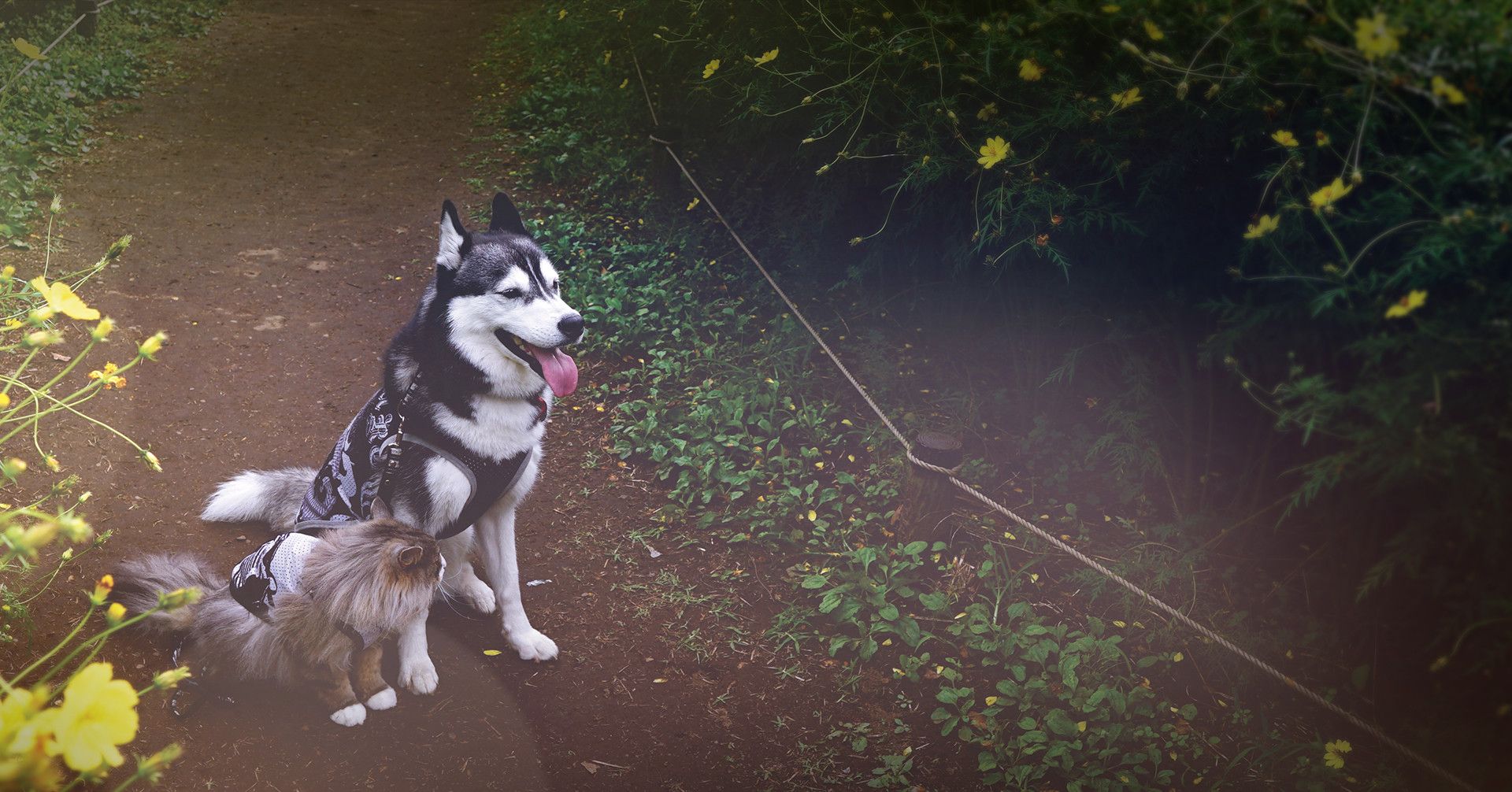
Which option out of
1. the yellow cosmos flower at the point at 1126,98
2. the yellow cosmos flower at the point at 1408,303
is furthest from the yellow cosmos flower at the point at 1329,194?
the yellow cosmos flower at the point at 1126,98

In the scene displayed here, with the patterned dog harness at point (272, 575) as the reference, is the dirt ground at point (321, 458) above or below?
below

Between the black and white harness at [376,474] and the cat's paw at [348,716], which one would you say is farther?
the cat's paw at [348,716]

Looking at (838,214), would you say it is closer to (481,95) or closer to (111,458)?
(111,458)

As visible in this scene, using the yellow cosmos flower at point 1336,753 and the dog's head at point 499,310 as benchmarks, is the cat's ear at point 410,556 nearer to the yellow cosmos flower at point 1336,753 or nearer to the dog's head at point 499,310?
the dog's head at point 499,310

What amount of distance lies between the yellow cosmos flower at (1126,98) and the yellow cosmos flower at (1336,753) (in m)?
2.00

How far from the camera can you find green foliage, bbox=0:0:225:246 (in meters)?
6.18

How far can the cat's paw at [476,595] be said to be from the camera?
346 centimetres

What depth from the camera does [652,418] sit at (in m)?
4.50

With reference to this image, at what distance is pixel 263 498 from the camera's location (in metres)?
3.50

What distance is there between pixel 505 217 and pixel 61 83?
7.46m

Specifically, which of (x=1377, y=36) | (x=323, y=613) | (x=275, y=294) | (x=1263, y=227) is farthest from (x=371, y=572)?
(x=275, y=294)

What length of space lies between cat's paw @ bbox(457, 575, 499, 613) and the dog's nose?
1257 mm

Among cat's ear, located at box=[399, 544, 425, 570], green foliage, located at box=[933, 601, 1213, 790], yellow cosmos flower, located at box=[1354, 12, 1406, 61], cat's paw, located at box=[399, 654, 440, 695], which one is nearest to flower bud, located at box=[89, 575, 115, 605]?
cat's ear, located at box=[399, 544, 425, 570]

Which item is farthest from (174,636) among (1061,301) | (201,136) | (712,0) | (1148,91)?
(201,136)
